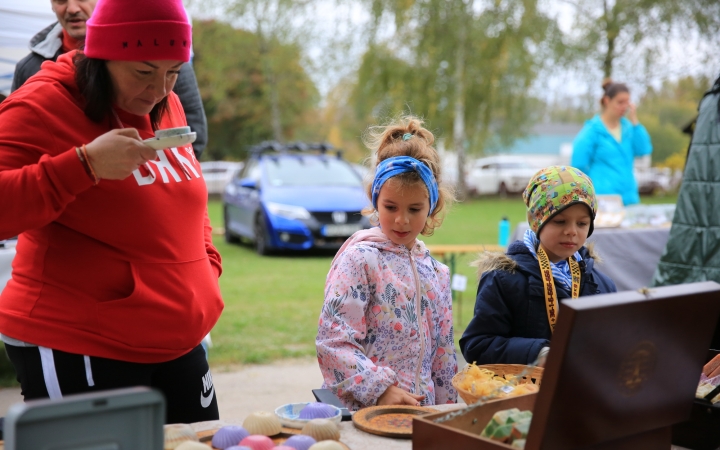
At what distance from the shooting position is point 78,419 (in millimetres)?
1041

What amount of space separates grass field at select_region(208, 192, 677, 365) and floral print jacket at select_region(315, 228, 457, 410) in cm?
59

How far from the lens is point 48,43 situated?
2.76 m

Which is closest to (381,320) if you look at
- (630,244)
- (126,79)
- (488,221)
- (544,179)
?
(544,179)

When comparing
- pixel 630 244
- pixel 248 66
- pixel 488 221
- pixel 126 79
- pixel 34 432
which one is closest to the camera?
pixel 34 432

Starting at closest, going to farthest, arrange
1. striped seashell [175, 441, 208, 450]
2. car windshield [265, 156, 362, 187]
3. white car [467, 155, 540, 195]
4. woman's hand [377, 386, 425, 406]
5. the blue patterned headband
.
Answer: striped seashell [175, 441, 208, 450], woman's hand [377, 386, 425, 406], the blue patterned headband, car windshield [265, 156, 362, 187], white car [467, 155, 540, 195]

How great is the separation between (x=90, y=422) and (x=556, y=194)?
1695 mm

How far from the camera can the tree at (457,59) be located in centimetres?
1791

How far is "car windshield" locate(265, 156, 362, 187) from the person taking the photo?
1075cm

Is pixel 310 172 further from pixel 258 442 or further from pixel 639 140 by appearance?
pixel 258 442

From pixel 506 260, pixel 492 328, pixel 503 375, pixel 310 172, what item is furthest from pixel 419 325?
pixel 310 172

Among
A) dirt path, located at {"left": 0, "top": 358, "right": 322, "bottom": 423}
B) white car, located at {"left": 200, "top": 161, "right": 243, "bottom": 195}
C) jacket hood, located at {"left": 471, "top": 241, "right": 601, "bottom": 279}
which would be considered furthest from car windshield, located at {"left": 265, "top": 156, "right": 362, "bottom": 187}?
white car, located at {"left": 200, "top": 161, "right": 243, "bottom": 195}

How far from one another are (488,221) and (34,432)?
16.5 meters

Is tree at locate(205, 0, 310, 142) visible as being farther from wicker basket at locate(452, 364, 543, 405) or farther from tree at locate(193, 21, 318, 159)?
wicker basket at locate(452, 364, 543, 405)

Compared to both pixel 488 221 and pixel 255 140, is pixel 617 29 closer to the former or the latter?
pixel 488 221
